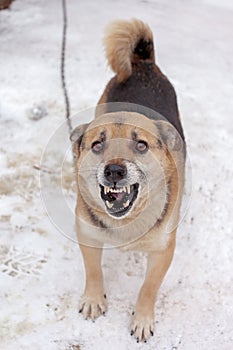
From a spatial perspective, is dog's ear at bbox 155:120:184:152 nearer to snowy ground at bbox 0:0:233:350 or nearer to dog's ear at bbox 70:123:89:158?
dog's ear at bbox 70:123:89:158

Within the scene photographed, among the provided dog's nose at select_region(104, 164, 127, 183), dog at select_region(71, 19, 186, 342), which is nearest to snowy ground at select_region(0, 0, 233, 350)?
dog at select_region(71, 19, 186, 342)

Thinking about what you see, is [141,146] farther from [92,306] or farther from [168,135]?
[92,306]

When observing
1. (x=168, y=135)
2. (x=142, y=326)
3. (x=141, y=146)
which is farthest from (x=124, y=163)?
(x=142, y=326)

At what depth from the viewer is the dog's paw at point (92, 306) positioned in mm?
3014

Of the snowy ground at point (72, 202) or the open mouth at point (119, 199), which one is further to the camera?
the snowy ground at point (72, 202)

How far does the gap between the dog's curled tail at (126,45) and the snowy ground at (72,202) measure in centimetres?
90

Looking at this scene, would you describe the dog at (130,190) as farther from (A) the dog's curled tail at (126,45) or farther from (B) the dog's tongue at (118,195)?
(A) the dog's curled tail at (126,45)

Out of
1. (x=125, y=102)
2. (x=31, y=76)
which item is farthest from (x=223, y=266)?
(x=31, y=76)

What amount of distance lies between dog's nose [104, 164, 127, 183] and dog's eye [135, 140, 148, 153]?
18 centimetres

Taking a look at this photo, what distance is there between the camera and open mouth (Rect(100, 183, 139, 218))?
99.5 inches

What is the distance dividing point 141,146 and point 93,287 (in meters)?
0.97

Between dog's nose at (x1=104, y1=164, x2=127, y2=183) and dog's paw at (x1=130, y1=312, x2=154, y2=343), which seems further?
dog's paw at (x1=130, y1=312, x2=154, y2=343)

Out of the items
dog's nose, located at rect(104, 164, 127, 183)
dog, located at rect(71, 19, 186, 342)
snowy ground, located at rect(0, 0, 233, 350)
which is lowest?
snowy ground, located at rect(0, 0, 233, 350)

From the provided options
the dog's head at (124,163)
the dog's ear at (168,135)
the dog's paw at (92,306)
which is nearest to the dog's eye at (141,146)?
the dog's head at (124,163)
